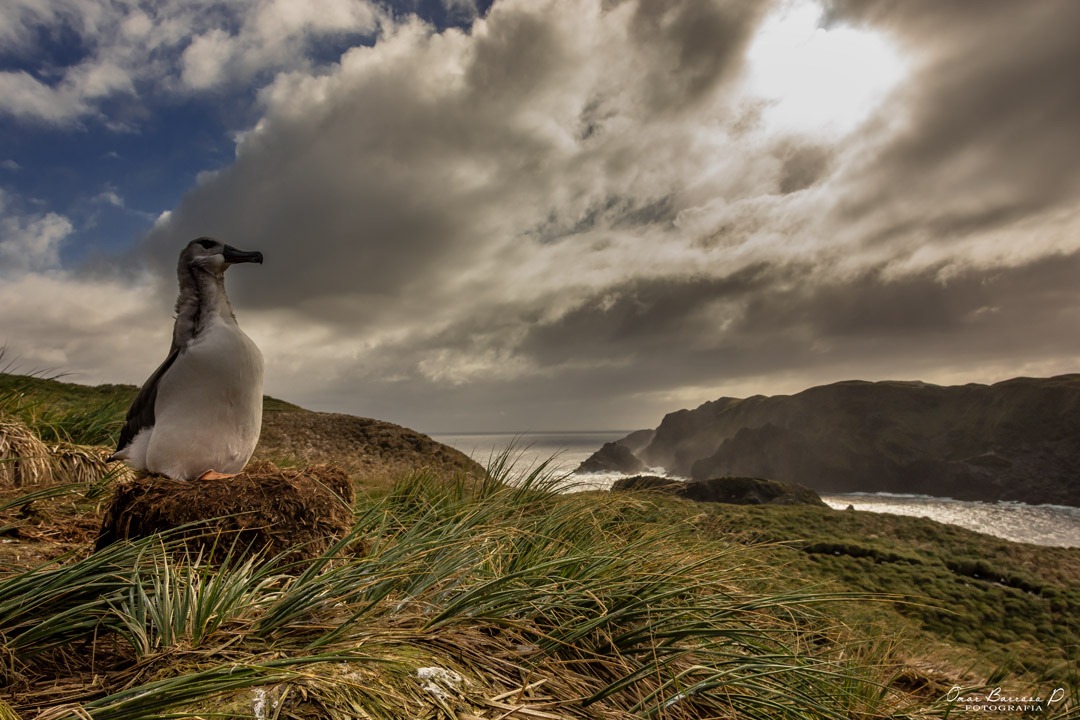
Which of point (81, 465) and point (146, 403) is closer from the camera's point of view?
point (146, 403)

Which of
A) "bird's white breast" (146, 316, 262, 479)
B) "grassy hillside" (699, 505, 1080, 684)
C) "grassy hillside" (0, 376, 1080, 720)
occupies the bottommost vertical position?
"grassy hillside" (699, 505, 1080, 684)

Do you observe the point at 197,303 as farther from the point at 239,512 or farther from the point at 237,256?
the point at 239,512

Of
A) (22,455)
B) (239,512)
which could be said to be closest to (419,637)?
(239,512)

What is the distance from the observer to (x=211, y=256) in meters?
4.37

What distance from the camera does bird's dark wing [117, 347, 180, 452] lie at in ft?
14.4

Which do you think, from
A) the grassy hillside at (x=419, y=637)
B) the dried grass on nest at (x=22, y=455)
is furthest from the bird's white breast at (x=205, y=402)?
the dried grass on nest at (x=22, y=455)

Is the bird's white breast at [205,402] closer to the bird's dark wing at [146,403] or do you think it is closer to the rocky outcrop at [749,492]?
the bird's dark wing at [146,403]

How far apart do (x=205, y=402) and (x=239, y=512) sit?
32.1 inches

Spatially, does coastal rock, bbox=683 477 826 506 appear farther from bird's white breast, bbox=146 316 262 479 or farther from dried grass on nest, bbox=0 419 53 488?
bird's white breast, bbox=146 316 262 479

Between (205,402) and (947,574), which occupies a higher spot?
(205,402)

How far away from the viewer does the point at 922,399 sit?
95.8 metres

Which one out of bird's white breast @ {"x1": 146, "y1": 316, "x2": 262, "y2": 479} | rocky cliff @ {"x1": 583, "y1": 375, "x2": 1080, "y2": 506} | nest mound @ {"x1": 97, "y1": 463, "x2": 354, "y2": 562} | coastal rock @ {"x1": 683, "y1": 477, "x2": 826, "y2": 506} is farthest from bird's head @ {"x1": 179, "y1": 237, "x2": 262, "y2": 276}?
rocky cliff @ {"x1": 583, "y1": 375, "x2": 1080, "y2": 506}

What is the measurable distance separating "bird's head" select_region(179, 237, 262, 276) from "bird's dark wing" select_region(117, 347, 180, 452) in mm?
634

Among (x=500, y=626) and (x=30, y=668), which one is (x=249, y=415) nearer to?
(x=30, y=668)
